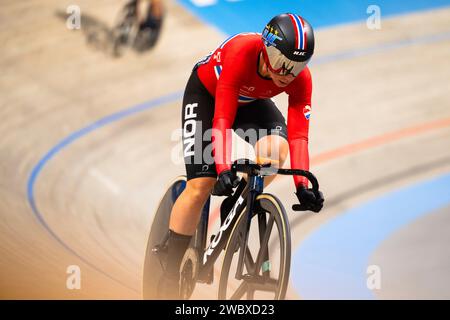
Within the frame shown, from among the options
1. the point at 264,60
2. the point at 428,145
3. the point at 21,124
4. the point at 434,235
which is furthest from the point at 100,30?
the point at 264,60

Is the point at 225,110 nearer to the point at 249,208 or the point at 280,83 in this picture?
the point at 280,83

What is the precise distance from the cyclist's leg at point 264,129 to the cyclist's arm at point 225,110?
258mm

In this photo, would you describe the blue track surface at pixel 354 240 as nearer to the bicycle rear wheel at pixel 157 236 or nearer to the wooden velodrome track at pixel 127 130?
the wooden velodrome track at pixel 127 130

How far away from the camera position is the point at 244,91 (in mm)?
3316

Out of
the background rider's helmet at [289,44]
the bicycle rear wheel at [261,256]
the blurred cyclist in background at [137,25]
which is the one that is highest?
the blurred cyclist in background at [137,25]

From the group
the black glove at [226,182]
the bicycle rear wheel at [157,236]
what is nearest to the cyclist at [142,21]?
the bicycle rear wheel at [157,236]

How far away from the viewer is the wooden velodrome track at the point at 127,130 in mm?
4648

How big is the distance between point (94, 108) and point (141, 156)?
2.82ft

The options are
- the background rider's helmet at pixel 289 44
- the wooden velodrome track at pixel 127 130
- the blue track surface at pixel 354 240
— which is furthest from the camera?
the wooden velodrome track at pixel 127 130

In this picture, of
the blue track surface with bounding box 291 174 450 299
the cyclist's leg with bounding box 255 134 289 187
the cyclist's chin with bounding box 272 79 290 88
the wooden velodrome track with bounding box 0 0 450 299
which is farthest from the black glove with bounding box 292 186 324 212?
the blue track surface with bounding box 291 174 450 299

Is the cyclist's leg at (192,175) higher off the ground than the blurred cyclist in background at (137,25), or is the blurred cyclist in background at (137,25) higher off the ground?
the blurred cyclist in background at (137,25)

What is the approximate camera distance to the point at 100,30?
24.7 ft

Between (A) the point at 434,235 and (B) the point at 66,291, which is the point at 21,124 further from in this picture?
(A) the point at 434,235

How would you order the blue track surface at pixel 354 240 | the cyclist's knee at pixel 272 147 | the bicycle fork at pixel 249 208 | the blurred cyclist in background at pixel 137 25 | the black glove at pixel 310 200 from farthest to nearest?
the blurred cyclist in background at pixel 137 25 → the blue track surface at pixel 354 240 → the cyclist's knee at pixel 272 147 → the bicycle fork at pixel 249 208 → the black glove at pixel 310 200
